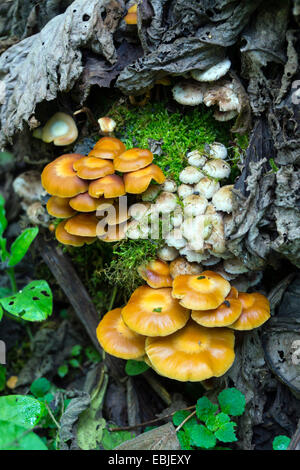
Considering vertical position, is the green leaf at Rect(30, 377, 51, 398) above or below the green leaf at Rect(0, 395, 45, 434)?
below

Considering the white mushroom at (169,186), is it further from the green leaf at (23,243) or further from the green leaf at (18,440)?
the green leaf at (18,440)

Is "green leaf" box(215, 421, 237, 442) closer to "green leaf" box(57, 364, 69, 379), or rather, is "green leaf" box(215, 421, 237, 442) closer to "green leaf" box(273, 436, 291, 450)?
"green leaf" box(273, 436, 291, 450)

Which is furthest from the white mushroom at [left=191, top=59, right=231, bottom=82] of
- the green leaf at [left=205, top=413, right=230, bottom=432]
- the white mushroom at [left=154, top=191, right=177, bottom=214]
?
the green leaf at [left=205, top=413, right=230, bottom=432]

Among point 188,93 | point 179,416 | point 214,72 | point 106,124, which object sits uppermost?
point 214,72

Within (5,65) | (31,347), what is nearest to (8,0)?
(5,65)

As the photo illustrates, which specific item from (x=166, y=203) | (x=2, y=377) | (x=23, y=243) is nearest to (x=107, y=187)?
(x=166, y=203)

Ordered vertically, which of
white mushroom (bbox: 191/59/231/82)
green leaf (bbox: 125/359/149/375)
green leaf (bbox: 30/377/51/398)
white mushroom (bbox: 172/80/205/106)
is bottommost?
green leaf (bbox: 30/377/51/398)

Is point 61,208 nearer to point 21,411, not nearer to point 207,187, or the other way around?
point 207,187
